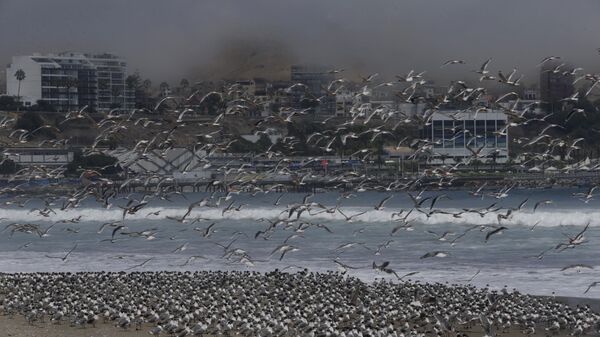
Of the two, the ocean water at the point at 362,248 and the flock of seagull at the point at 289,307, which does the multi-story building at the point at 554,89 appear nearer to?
the ocean water at the point at 362,248

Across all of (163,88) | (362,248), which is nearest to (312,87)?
(163,88)

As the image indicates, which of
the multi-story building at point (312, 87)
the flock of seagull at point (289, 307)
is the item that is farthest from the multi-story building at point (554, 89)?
the flock of seagull at point (289, 307)

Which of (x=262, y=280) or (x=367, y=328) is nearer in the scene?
(x=367, y=328)

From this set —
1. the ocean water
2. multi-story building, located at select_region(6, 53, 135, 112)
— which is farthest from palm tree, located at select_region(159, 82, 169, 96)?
the ocean water

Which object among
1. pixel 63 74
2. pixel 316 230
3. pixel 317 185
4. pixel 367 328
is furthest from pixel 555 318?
pixel 63 74

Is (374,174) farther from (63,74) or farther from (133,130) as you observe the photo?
(63,74)
